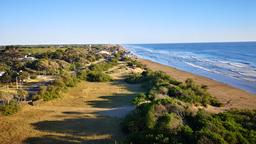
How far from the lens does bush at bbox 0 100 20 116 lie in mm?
18731

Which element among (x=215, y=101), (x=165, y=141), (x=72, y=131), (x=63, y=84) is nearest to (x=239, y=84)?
(x=215, y=101)

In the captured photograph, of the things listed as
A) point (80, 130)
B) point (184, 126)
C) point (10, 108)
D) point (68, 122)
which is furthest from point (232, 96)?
point (10, 108)

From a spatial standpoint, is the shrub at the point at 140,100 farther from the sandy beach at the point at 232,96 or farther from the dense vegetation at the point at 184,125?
the sandy beach at the point at 232,96

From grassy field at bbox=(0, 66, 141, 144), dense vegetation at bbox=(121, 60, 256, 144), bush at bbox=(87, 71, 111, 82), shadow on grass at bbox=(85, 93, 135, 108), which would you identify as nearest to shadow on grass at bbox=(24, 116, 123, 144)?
grassy field at bbox=(0, 66, 141, 144)

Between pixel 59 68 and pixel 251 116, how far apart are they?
3158cm

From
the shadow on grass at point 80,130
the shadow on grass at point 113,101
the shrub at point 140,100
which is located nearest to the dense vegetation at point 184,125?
the shadow on grass at point 80,130

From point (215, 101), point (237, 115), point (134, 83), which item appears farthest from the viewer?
point (134, 83)

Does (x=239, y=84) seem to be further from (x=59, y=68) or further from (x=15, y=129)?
(x=15, y=129)

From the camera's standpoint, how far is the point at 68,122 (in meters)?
16.9

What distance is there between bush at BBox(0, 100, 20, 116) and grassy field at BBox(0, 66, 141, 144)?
36cm

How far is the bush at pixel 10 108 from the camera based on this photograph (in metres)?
18.7

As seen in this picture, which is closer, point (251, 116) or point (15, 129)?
point (251, 116)

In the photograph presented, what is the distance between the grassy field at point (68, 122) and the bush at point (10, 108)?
358mm

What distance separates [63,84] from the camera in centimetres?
2739
